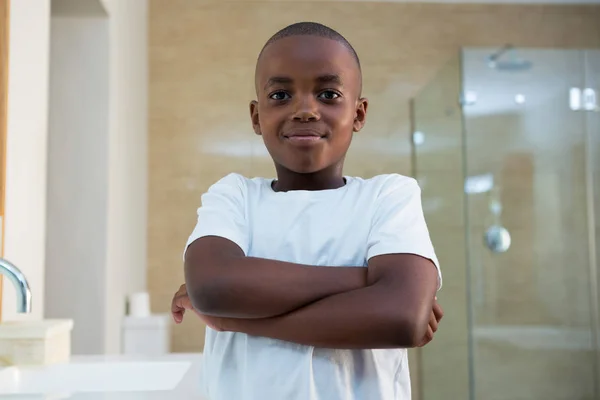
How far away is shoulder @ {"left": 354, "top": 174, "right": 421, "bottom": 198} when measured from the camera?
75 centimetres

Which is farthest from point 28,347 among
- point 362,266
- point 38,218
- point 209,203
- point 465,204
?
point 465,204

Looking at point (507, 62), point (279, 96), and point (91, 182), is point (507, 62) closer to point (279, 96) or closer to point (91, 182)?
point (91, 182)

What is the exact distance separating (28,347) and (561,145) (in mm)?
2350

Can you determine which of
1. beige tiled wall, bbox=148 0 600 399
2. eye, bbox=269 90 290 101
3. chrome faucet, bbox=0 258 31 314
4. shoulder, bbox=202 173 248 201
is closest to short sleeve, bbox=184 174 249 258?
shoulder, bbox=202 173 248 201

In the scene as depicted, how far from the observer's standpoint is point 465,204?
2938mm

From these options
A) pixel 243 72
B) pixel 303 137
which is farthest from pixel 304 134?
pixel 243 72

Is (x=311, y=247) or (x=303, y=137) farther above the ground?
(x=303, y=137)

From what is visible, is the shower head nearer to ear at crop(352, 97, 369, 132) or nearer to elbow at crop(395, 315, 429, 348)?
ear at crop(352, 97, 369, 132)

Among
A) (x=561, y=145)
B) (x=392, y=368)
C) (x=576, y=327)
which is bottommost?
(x=576, y=327)

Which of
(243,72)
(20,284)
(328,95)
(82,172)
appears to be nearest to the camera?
(328,95)

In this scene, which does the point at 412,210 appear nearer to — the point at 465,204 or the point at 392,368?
the point at 392,368

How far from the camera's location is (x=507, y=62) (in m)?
2.97

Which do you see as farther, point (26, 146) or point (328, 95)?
point (26, 146)

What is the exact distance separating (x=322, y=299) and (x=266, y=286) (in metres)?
0.06
